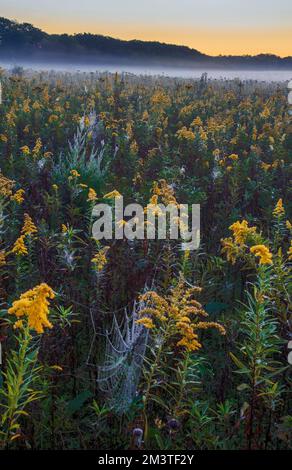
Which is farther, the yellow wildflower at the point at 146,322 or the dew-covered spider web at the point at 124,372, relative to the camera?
the dew-covered spider web at the point at 124,372

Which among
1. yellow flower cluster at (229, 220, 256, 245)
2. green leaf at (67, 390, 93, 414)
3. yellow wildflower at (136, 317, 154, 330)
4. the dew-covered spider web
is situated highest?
yellow flower cluster at (229, 220, 256, 245)

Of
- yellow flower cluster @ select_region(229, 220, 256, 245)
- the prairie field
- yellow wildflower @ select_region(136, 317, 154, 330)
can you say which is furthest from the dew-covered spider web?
yellow flower cluster @ select_region(229, 220, 256, 245)

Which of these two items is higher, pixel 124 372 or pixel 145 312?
pixel 145 312

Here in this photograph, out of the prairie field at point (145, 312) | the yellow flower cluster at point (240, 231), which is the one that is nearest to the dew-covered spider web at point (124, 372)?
the prairie field at point (145, 312)

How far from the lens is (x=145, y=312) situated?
10.6ft

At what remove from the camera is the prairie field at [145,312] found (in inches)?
121

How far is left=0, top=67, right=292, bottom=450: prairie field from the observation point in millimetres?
3080

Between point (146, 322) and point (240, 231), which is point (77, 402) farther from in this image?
point (240, 231)

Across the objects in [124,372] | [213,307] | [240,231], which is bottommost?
[124,372]

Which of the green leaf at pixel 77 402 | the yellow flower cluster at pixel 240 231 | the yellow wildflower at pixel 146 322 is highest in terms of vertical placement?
the yellow flower cluster at pixel 240 231

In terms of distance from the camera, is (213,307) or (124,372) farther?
(213,307)

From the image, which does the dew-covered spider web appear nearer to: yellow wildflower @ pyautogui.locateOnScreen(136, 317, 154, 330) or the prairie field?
the prairie field

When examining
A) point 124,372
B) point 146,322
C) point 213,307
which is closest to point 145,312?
point 146,322

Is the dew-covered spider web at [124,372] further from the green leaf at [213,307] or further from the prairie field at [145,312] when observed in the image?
the green leaf at [213,307]
